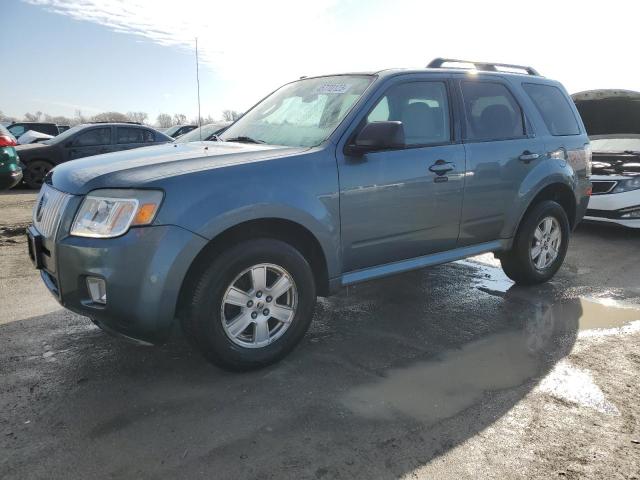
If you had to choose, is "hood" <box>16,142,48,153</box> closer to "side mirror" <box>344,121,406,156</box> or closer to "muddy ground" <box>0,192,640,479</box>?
"muddy ground" <box>0,192,640,479</box>

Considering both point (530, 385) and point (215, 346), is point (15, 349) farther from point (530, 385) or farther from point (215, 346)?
point (530, 385)

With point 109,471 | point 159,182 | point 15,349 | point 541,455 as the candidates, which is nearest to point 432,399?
point 541,455

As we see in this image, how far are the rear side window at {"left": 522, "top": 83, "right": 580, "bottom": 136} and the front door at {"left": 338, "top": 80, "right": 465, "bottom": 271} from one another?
128 centimetres

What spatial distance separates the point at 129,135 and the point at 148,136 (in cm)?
44

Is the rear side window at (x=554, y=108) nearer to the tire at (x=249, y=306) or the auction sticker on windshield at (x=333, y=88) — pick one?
the auction sticker on windshield at (x=333, y=88)

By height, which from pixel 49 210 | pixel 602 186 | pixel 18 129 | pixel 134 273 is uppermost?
pixel 18 129

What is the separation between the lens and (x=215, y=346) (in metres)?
2.96

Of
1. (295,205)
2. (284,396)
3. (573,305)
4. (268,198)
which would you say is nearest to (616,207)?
(573,305)

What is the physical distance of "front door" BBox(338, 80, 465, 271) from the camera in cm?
342

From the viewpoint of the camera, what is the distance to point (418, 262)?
12.9 ft

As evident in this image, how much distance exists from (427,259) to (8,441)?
2.89m

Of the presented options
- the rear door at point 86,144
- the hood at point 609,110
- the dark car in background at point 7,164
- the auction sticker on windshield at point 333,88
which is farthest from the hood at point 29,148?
the hood at point 609,110

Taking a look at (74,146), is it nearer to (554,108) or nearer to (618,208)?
(554,108)

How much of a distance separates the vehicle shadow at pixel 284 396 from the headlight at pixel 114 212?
0.94 metres
